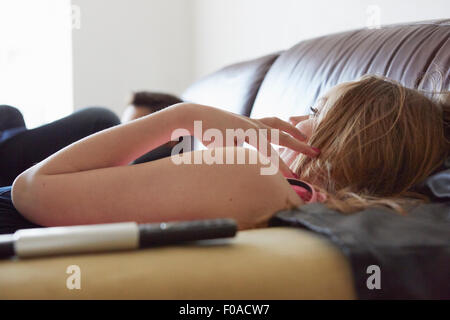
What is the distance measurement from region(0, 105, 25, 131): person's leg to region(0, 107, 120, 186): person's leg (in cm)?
3

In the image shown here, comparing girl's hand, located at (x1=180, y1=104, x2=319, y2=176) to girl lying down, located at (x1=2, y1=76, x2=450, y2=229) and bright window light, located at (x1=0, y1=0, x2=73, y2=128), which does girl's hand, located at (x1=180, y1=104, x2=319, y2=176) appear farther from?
bright window light, located at (x1=0, y1=0, x2=73, y2=128)

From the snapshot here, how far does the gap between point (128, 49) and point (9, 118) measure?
1546 millimetres

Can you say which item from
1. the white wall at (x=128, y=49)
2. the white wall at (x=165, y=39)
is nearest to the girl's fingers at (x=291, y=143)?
the white wall at (x=165, y=39)

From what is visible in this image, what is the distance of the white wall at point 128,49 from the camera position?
2.53m

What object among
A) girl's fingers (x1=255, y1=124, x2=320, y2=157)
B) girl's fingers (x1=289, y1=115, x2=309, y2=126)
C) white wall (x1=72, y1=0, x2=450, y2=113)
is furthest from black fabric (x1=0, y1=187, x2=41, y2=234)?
white wall (x1=72, y1=0, x2=450, y2=113)

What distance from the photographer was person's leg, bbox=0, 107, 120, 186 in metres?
1.21

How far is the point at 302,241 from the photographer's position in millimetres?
521

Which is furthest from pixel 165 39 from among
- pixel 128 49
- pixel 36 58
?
pixel 36 58

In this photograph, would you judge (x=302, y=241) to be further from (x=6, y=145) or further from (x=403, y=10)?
(x=403, y=10)

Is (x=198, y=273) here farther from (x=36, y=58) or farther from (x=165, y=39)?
(x=165, y=39)

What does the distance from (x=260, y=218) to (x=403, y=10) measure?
3.42ft

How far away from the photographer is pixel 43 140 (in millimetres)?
1275

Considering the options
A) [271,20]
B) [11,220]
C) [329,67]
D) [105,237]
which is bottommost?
[11,220]

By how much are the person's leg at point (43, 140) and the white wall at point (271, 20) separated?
878 mm
